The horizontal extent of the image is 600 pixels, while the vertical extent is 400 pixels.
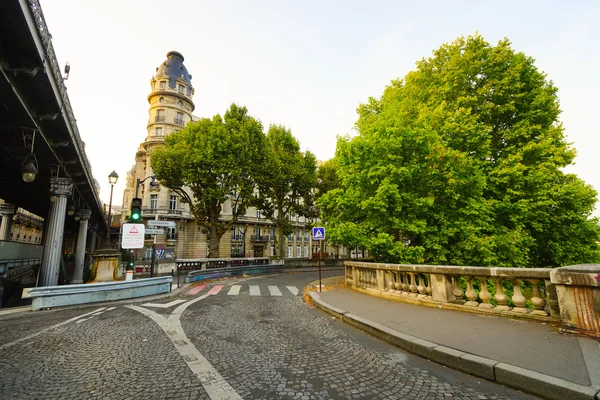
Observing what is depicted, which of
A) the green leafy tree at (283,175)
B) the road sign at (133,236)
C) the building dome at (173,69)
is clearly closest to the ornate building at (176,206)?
the building dome at (173,69)

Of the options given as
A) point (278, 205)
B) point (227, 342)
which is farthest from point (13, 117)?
point (278, 205)

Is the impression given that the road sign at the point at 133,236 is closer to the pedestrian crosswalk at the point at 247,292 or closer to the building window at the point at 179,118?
the pedestrian crosswalk at the point at 247,292

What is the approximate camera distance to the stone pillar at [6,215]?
28953mm

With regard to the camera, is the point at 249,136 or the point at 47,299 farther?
the point at 249,136

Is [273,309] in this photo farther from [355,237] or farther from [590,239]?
[590,239]

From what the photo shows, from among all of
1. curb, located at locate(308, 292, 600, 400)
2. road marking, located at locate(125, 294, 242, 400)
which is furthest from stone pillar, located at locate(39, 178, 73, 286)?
curb, located at locate(308, 292, 600, 400)

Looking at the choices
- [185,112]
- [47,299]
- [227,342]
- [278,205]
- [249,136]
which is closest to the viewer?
[227,342]

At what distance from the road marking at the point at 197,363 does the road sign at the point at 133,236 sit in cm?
451

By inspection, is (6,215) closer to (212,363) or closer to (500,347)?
(212,363)

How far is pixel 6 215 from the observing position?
29.3m

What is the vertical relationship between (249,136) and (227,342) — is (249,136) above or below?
above

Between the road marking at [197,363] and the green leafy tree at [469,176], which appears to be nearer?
the road marking at [197,363]

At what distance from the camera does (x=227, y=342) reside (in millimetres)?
4742

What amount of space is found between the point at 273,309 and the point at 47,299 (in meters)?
6.74
